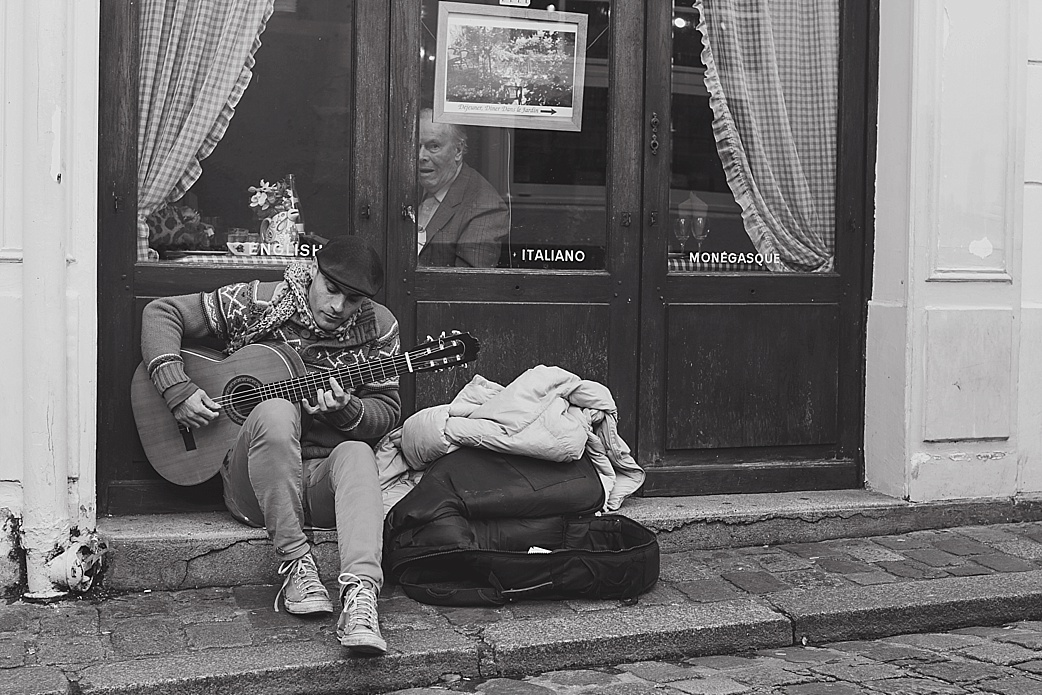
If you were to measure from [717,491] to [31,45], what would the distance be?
336 cm

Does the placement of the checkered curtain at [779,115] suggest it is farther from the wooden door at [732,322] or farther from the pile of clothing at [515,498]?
the pile of clothing at [515,498]

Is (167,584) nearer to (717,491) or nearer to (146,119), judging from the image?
(146,119)

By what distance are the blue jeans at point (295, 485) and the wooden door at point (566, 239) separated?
0.98 metres

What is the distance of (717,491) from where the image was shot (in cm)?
571

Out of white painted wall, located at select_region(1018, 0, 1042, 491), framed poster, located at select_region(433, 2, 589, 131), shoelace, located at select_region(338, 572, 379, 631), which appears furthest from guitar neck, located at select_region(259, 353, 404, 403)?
white painted wall, located at select_region(1018, 0, 1042, 491)

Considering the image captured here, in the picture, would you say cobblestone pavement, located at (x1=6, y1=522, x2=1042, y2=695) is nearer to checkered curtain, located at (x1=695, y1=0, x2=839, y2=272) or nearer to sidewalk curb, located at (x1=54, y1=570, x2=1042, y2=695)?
sidewalk curb, located at (x1=54, y1=570, x2=1042, y2=695)

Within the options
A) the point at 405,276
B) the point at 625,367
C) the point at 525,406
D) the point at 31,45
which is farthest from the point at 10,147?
the point at 625,367

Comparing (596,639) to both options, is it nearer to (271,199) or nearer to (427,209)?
(427,209)

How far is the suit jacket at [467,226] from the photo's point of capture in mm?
5379

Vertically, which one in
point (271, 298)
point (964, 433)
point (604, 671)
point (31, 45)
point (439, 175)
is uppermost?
point (31, 45)

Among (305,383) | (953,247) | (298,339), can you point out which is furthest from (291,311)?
(953,247)

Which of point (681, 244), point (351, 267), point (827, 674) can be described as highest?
point (681, 244)

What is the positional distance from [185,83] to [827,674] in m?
3.23

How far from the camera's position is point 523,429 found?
478 centimetres
